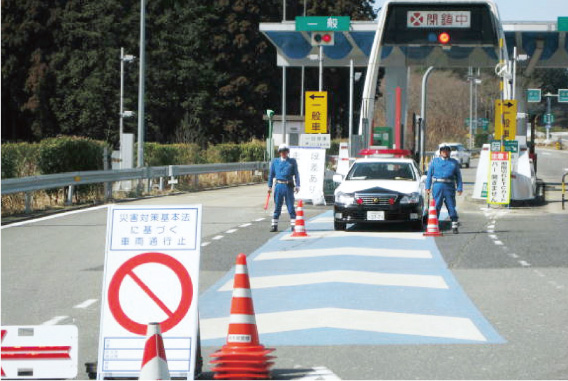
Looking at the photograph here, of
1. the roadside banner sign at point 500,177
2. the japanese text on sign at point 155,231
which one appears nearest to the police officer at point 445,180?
the roadside banner sign at point 500,177

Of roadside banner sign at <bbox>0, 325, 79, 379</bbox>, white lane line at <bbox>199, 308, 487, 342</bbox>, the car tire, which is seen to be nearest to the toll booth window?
the car tire

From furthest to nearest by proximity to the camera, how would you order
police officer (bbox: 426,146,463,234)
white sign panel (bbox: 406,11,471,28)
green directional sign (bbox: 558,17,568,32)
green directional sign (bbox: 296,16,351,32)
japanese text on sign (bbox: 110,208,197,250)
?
green directional sign (bbox: 296,16,351,32), green directional sign (bbox: 558,17,568,32), white sign panel (bbox: 406,11,471,28), police officer (bbox: 426,146,463,234), japanese text on sign (bbox: 110,208,197,250)

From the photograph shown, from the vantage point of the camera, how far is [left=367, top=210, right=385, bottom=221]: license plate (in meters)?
22.0

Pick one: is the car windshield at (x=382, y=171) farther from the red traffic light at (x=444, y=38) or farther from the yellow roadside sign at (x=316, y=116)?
the yellow roadside sign at (x=316, y=116)

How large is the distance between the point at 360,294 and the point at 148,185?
23.8m

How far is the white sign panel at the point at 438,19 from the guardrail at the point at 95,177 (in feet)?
29.3

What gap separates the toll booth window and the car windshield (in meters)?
3.82

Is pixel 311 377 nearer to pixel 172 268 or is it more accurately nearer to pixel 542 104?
pixel 172 268

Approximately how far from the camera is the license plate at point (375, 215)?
22.0 meters

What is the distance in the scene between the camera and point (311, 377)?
27.2ft

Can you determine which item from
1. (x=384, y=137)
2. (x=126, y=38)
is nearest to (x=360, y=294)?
(x=384, y=137)

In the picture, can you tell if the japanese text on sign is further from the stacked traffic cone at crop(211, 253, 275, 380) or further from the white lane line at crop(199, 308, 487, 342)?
the white lane line at crop(199, 308, 487, 342)

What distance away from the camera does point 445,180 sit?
21.8m

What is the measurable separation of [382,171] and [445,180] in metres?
2.08
